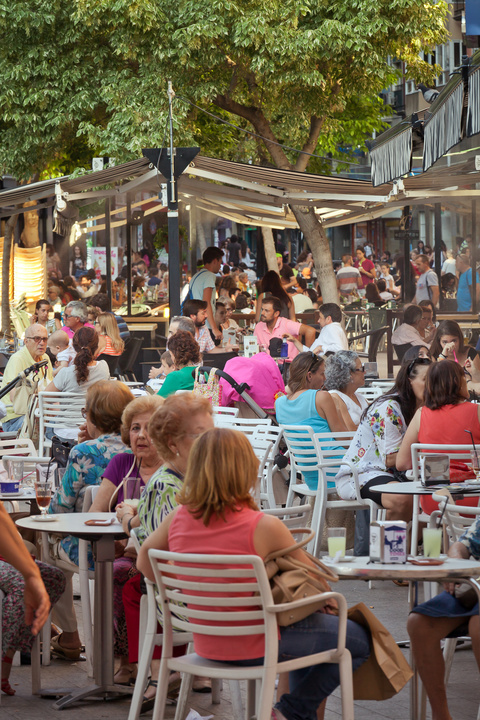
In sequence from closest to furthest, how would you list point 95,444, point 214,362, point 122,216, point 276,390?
point 95,444, point 276,390, point 214,362, point 122,216

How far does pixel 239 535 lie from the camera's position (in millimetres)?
3359

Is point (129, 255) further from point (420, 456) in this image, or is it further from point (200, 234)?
point (420, 456)

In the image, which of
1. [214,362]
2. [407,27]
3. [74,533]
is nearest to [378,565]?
[74,533]

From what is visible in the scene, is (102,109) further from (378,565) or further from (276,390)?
(378,565)

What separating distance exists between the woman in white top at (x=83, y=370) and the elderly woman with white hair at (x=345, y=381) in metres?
2.61

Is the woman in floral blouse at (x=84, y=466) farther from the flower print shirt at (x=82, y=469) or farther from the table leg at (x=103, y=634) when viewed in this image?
the table leg at (x=103, y=634)

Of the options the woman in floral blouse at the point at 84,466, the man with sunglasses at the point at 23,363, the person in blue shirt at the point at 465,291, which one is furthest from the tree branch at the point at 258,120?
the woman in floral blouse at the point at 84,466

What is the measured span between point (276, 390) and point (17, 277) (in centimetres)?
1395

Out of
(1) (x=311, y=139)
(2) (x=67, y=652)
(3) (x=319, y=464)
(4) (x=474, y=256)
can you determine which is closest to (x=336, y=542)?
(2) (x=67, y=652)

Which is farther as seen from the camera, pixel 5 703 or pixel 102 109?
pixel 102 109

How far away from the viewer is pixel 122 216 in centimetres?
1902

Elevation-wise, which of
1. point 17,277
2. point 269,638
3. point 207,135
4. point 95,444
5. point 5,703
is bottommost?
point 5,703

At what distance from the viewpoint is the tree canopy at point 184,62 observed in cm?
1694

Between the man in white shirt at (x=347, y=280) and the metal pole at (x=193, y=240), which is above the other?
the metal pole at (x=193, y=240)
